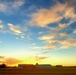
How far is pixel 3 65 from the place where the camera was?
15462 centimetres

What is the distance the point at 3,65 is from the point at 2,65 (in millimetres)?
795

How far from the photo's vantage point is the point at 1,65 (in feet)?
506

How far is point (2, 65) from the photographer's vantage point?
506 ft

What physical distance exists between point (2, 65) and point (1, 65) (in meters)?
0.80

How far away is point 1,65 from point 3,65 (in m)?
1.57
